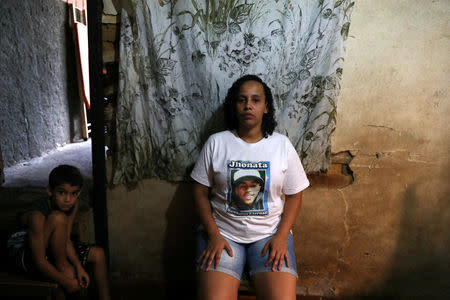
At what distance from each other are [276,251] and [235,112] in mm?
840

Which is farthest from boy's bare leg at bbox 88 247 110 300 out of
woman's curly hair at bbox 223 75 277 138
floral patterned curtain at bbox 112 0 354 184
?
woman's curly hair at bbox 223 75 277 138

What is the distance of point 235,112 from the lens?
Result: 176cm

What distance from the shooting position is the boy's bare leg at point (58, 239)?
5.30ft

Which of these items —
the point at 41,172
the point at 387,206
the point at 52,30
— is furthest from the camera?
the point at 52,30

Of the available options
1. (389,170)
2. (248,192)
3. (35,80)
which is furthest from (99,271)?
(35,80)

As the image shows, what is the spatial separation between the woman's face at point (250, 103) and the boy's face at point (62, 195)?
1.07 m

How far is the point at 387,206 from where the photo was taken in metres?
2.07

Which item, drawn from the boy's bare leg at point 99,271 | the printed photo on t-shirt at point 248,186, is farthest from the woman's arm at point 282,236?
the boy's bare leg at point 99,271

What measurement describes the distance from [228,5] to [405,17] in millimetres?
1120

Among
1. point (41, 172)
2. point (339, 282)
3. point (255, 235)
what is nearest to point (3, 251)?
point (41, 172)

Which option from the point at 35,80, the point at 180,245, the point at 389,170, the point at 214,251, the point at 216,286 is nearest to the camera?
the point at 216,286

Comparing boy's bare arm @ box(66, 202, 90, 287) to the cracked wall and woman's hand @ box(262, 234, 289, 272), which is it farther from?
the cracked wall

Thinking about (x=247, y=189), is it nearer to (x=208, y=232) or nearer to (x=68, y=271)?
(x=208, y=232)

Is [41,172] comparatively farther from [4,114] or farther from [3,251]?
[3,251]
